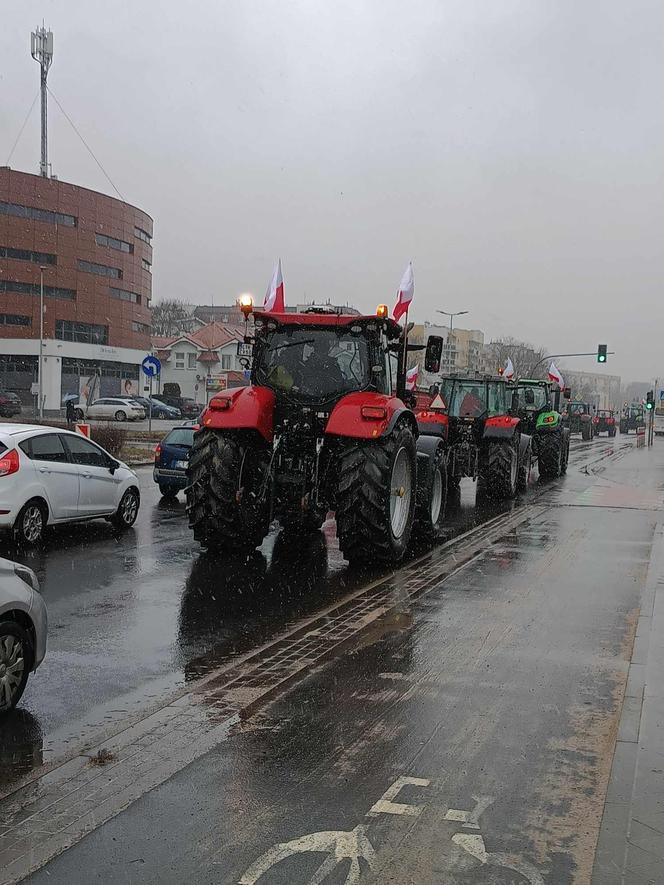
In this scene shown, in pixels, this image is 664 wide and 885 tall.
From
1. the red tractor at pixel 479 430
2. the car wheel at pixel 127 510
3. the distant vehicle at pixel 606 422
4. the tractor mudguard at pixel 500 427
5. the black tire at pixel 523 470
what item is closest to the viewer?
the car wheel at pixel 127 510

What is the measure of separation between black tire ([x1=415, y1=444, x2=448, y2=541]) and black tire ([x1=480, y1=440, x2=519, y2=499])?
4832 mm

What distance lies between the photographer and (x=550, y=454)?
1024 inches

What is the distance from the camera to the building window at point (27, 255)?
2699 inches

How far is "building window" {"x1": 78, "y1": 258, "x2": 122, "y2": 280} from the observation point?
239 feet

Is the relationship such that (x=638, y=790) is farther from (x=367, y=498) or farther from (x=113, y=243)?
(x=113, y=243)

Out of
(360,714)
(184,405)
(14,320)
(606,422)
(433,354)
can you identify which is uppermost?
(14,320)

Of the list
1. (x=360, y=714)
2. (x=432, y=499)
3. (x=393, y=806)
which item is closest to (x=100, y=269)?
(x=432, y=499)

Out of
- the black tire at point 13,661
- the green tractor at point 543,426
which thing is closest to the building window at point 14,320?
the green tractor at point 543,426

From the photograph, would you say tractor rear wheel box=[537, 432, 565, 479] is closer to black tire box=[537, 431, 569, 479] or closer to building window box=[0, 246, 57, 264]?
black tire box=[537, 431, 569, 479]

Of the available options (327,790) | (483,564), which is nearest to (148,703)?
(327,790)

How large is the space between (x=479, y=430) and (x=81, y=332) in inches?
2242

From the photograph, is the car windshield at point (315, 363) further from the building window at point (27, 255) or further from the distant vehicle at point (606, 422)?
the distant vehicle at point (606, 422)

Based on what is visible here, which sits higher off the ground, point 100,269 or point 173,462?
point 100,269

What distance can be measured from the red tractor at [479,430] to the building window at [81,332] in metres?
53.8
